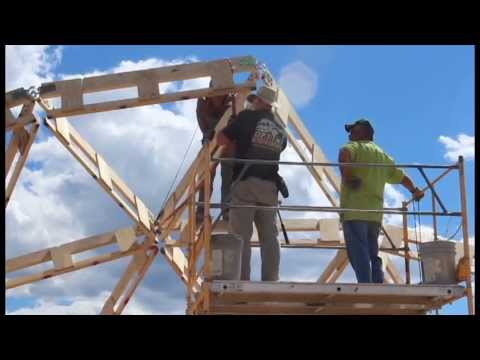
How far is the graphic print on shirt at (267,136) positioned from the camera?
7348 millimetres

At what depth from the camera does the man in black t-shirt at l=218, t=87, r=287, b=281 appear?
282 inches

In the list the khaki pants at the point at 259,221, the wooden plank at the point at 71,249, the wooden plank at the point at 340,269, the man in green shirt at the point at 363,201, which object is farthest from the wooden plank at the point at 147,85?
the wooden plank at the point at 340,269

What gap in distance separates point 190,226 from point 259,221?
60 centimetres

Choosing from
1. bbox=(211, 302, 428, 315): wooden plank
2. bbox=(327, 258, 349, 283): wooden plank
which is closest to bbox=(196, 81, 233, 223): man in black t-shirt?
bbox=(327, 258, 349, 283): wooden plank

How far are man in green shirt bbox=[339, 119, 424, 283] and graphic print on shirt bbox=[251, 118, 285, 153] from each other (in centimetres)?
57

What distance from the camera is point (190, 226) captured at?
7.30 m

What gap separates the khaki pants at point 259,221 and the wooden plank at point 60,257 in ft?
17.6

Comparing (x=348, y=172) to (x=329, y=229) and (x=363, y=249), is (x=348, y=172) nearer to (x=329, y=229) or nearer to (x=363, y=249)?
(x=363, y=249)

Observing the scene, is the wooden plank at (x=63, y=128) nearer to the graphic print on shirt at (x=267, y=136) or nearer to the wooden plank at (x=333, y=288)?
the graphic print on shirt at (x=267, y=136)

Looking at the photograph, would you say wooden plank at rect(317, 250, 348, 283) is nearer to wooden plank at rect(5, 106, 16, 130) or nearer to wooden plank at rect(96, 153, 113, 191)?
wooden plank at rect(96, 153, 113, 191)
